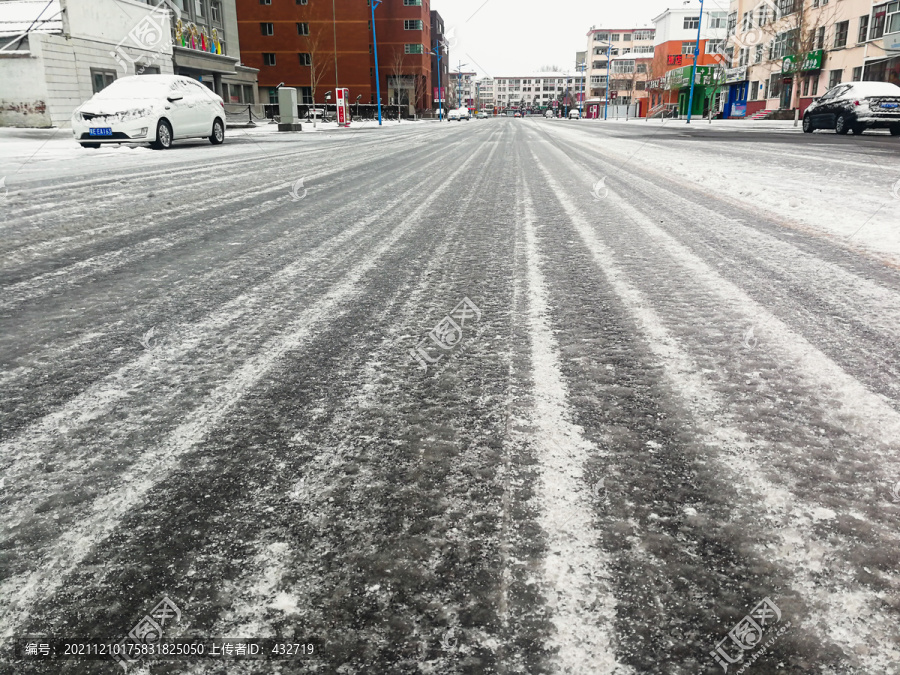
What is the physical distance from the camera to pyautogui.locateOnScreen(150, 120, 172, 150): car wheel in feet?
46.8

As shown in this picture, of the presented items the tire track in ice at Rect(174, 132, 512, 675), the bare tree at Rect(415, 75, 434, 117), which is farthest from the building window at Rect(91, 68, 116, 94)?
the bare tree at Rect(415, 75, 434, 117)

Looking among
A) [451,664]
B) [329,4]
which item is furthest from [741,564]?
[329,4]

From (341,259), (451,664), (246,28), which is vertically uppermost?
(246,28)

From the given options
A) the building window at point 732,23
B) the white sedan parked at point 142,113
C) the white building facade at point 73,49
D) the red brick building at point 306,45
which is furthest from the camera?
the red brick building at point 306,45

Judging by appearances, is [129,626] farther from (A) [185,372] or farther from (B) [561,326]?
(B) [561,326]

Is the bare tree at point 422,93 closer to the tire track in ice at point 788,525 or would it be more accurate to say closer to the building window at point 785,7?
the building window at point 785,7

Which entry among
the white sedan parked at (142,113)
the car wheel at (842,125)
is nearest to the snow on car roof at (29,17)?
the white sedan parked at (142,113)

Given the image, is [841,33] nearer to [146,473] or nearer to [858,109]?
[858,109]

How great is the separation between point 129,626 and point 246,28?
247 feet

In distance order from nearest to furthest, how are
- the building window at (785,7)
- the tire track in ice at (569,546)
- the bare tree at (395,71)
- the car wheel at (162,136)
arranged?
the tire track in ice at (569,546) → the car wheel at (162,136) → the building window at (785,7) → the bare tree at (395,71)

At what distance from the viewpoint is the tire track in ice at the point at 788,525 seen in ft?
3.87

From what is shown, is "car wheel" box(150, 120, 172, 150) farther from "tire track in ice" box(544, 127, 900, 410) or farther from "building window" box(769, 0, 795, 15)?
"building window" box(769, 0, 795, 15)

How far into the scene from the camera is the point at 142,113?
13734mm

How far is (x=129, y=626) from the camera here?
1216mm
